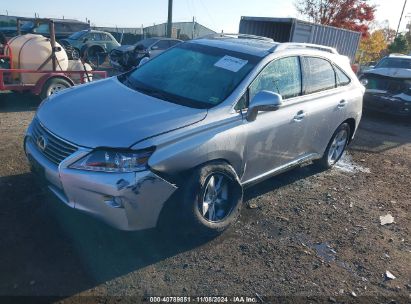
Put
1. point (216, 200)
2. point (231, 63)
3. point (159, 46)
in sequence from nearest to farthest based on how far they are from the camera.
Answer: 1. point (216, 200)
2. point (231, 63)
3. point (159, 46)

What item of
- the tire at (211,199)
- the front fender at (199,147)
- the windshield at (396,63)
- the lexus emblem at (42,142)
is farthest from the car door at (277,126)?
the windshield at (396,63)

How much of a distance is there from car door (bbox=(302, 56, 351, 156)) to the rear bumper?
5.12 metres

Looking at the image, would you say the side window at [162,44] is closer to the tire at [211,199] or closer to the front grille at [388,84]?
the front grille at [388,84]

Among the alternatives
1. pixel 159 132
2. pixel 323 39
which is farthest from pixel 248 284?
pixel 323 39

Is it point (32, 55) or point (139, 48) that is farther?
point (139, 48)

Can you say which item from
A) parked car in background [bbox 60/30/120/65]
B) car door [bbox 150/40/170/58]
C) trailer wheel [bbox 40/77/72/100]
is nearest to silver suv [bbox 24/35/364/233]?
trailer wheel [bbox 40/77/72/100]

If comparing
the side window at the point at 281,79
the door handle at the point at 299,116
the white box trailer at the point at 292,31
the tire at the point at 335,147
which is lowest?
the tire at the point at 335,147

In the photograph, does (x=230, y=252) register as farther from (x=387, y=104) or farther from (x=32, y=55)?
(x=387, y=104)

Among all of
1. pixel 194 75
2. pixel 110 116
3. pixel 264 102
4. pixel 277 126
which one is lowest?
pixel 277 126

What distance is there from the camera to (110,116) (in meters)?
3.17

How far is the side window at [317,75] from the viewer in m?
4.45

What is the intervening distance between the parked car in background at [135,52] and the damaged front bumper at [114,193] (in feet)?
38.7

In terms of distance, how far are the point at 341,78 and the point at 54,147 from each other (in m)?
3.93

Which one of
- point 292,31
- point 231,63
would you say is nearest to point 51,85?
point 231,63
